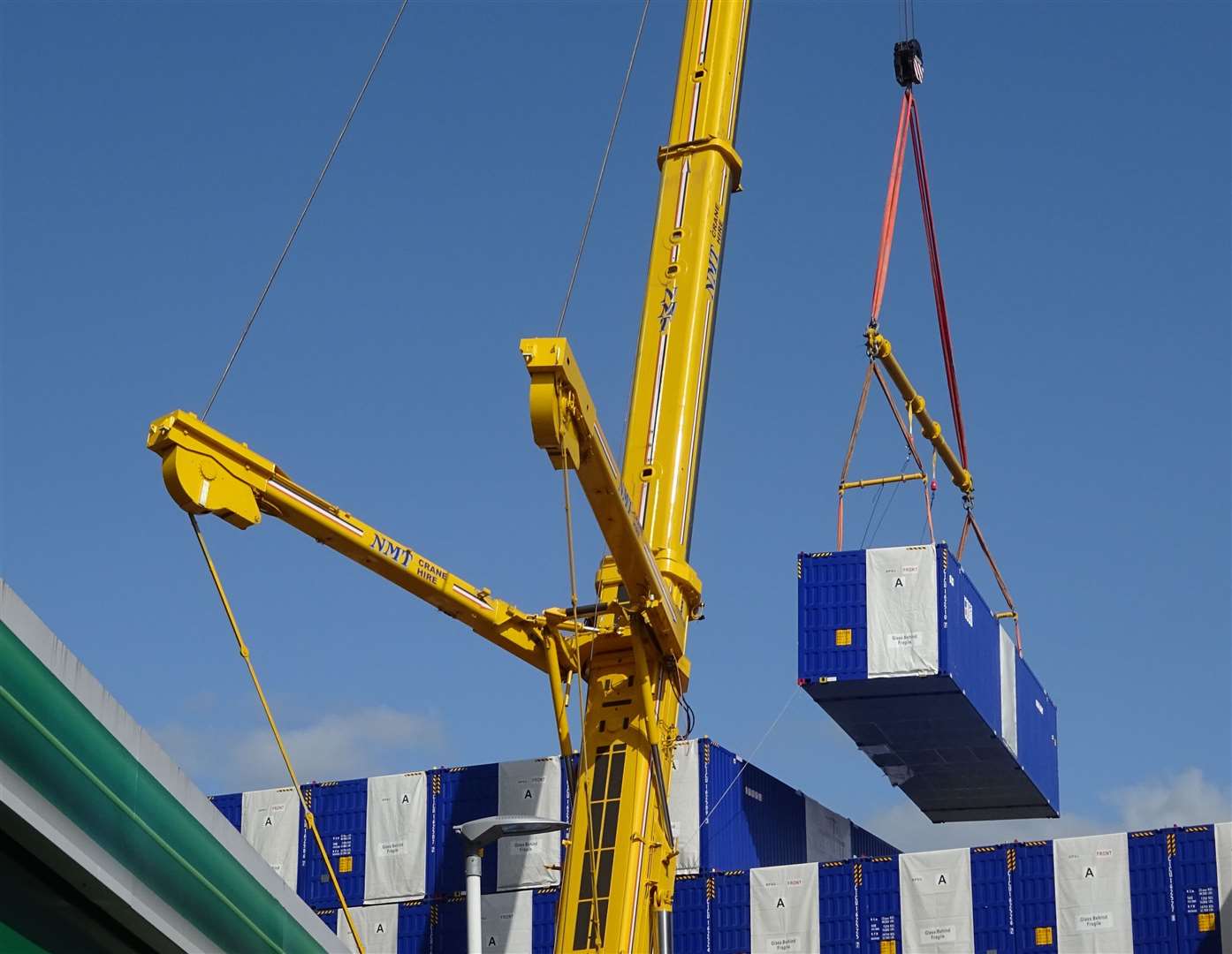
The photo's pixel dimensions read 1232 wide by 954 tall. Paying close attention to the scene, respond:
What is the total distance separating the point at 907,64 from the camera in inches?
1587

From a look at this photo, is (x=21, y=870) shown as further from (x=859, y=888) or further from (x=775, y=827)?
(x=775, y=827)

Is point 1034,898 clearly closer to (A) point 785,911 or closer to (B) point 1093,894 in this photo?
(B) point 1093,894

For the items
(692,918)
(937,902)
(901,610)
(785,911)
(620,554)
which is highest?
(901,610)

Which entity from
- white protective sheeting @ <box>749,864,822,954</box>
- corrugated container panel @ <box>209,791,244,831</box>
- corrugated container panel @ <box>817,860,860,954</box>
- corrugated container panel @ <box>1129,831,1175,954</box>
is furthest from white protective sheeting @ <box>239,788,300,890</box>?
corrugated container panel @ <box>1129,831,1175,954</box>

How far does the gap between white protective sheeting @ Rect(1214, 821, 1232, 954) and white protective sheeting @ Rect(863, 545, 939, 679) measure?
22.8 ft

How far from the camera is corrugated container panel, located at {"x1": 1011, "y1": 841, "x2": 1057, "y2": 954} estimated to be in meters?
36.4

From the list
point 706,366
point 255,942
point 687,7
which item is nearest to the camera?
point 255,942

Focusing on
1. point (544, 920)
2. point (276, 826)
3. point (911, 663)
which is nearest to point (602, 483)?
point (911, 663)

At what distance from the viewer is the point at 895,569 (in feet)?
118

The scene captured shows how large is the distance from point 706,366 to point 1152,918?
52.9 feet

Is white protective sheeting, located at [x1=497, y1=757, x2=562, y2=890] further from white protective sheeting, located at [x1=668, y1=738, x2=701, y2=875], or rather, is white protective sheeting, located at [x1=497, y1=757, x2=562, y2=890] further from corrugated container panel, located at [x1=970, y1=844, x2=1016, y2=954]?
corrugated container panel, located at [x1=970, y1=844, x2=1016, y2=954]

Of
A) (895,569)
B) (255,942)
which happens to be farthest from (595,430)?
(895,569)

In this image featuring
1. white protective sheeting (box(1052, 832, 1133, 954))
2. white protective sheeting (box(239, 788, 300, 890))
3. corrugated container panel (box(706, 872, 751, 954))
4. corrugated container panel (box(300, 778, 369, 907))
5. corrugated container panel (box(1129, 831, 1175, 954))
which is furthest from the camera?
white protective sheeting (box(239, 788, 300, 890))

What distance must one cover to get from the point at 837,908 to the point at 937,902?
2183mm
